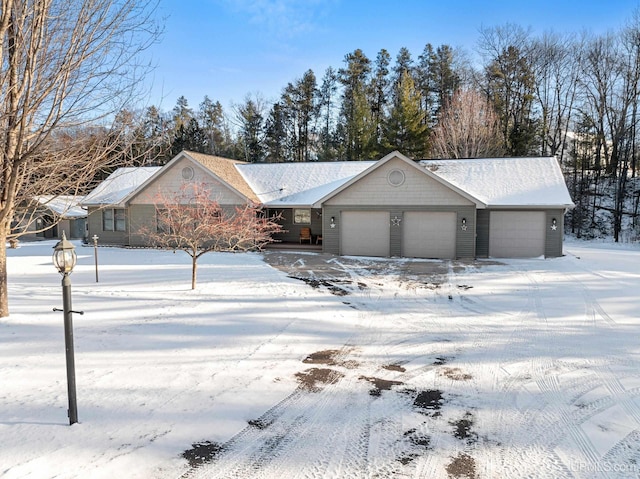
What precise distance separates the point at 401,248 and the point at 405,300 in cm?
799

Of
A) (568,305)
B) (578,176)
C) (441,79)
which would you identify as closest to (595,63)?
(578,176)

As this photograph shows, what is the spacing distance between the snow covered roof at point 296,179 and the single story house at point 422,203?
9 cm

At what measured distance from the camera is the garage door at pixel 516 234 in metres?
17.0

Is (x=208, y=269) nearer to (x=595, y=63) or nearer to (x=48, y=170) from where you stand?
(x=48, y=170)

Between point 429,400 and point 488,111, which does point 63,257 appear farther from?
point 488,111

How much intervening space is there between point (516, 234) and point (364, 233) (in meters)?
5.99

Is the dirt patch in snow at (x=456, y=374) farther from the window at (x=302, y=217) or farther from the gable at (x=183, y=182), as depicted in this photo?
the window at (x=302, y=217)

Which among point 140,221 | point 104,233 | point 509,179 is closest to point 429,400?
point 509,179

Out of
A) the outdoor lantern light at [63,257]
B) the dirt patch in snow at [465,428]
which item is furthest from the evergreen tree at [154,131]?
the dirt patch in snow at [465,428]

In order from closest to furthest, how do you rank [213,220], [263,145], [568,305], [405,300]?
[568,305] → [405,300] → [213,220] → [263,145]

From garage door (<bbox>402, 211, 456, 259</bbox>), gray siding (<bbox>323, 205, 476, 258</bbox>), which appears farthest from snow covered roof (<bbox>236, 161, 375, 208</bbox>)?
garage door (<bbox>402, 211, 456, 259</bbox>)

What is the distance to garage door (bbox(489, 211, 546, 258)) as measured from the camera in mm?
17031

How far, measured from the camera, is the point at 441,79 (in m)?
34.4

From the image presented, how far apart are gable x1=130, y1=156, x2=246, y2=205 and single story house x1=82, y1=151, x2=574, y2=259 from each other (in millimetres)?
46
